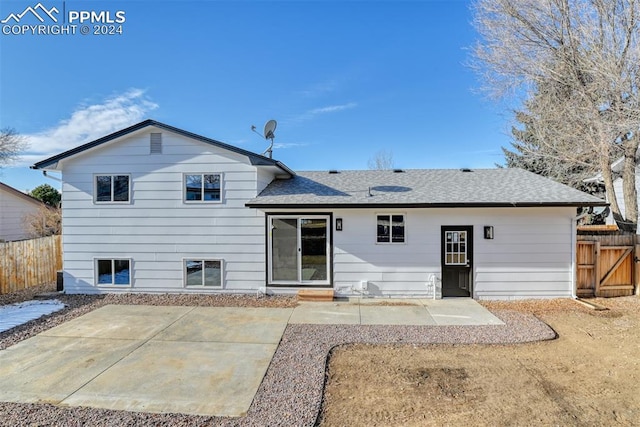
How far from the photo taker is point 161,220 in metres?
8.74

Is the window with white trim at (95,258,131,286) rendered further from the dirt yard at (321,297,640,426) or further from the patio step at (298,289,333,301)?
the dirt yard at (321,297,640,426)

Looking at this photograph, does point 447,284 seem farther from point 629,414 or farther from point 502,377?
point 629,414

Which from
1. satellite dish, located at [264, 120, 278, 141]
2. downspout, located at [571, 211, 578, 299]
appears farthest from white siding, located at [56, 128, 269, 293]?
downspout, located at [571, 211, 578, 299]

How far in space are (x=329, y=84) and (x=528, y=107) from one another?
27.6 feet

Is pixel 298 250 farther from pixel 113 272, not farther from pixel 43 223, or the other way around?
pixel 43 223

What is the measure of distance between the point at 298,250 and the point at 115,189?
18.2 ft

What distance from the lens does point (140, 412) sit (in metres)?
3.49

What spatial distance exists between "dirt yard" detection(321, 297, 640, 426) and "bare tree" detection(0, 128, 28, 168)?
2494cm

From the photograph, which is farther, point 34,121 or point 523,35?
point 34,121

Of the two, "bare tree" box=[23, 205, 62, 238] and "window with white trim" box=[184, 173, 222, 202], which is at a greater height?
"window with white trim" box=[184, 173, 222, 202]

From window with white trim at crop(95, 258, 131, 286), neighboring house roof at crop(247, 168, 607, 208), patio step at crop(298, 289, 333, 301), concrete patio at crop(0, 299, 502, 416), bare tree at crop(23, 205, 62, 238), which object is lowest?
concrete patio at crop(0, 299, 502, 416)

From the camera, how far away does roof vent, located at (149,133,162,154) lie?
869 centimetres

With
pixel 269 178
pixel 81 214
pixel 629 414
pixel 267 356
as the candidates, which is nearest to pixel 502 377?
pixel 629 414

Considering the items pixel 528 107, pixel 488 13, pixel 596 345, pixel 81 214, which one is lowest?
pixel 596 345
